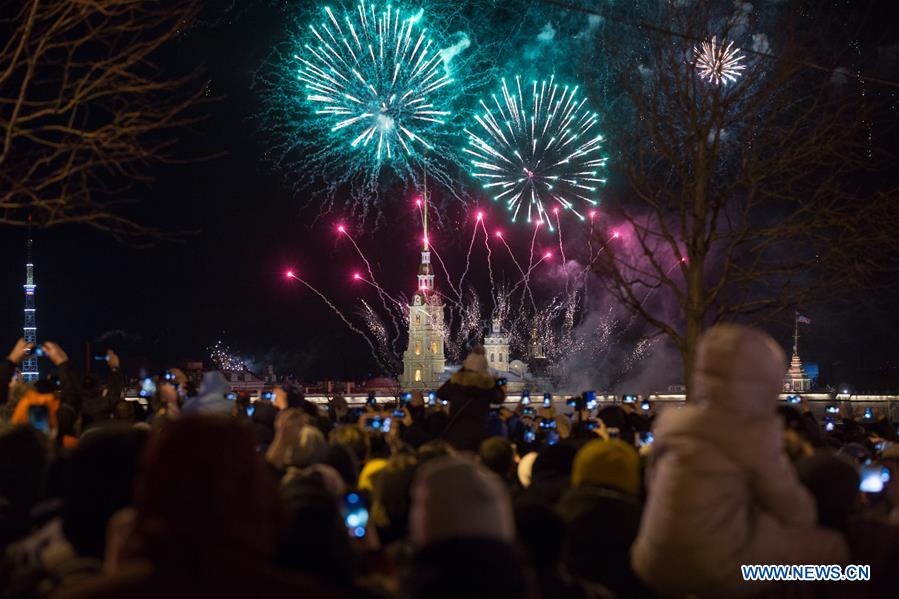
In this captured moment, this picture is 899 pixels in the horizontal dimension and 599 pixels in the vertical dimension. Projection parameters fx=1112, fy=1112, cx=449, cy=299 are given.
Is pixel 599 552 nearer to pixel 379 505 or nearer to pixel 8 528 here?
pixel 379 505

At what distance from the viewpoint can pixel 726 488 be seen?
532 centimetres

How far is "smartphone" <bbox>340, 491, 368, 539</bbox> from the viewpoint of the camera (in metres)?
6.32

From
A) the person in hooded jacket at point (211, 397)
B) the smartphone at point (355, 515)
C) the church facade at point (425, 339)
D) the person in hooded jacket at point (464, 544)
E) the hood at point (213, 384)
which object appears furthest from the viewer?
the church facade at point (425, 339)

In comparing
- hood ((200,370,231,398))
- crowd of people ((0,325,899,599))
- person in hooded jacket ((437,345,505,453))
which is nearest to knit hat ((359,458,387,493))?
crowd of people ((0,325,899,599))

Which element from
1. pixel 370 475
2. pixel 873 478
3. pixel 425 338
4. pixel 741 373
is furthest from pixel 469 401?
pixel 425 338

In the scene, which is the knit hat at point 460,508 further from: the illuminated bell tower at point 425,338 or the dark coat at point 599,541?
the illuminated bell tower at point 425,338

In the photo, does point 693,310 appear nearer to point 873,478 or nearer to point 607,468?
point 873,478

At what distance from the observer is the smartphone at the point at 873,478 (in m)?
8.80

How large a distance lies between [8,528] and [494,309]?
411 ft

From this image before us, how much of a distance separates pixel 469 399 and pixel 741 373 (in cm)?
719

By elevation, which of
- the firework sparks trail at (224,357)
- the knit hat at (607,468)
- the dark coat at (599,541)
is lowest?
the dark coat at (599,541)

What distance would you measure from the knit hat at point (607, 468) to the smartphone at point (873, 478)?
3250mm

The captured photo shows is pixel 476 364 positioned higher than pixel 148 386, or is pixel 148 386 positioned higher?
pixel 476 364

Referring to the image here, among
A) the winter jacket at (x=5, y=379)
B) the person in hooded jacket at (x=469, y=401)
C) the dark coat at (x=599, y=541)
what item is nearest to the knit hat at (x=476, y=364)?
the person in hooded jacket at (x=469, y=401)
